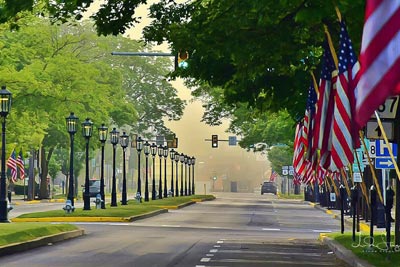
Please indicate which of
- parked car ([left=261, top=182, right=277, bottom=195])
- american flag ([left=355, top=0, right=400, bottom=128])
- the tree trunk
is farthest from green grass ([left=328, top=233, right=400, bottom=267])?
parked car ([left=261, top=182, right=277, bottom=195])

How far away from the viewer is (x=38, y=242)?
2900 centimetres

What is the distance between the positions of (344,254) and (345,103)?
21.3 feet

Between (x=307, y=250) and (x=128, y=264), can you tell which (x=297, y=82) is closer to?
(x=307, y=250)

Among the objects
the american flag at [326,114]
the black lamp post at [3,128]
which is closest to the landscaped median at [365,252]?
the american flag at [326,114]

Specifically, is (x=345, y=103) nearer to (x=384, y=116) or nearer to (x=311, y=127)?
(x=384, y=116)

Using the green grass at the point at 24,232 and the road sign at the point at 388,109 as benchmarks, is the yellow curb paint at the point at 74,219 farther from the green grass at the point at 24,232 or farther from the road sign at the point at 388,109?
the road sign at the point at 388,109

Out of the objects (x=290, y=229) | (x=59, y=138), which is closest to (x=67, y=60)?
(x=59, y=138)

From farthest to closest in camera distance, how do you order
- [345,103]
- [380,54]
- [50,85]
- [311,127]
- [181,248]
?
1. [50,85]
2. [181,248]
3. [311,127]
4. [345,103]
5. [380,54]

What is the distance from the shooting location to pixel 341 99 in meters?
20.3

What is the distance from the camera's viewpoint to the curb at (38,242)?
2547 cm

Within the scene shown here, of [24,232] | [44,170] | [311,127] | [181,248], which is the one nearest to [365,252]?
[311,127]

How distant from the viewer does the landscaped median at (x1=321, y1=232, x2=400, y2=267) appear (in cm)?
2180

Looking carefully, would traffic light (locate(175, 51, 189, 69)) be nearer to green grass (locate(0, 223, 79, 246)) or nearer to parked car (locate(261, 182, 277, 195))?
green grass (locate(0, 223, 79, 246))

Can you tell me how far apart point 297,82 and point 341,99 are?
37.3 feet
